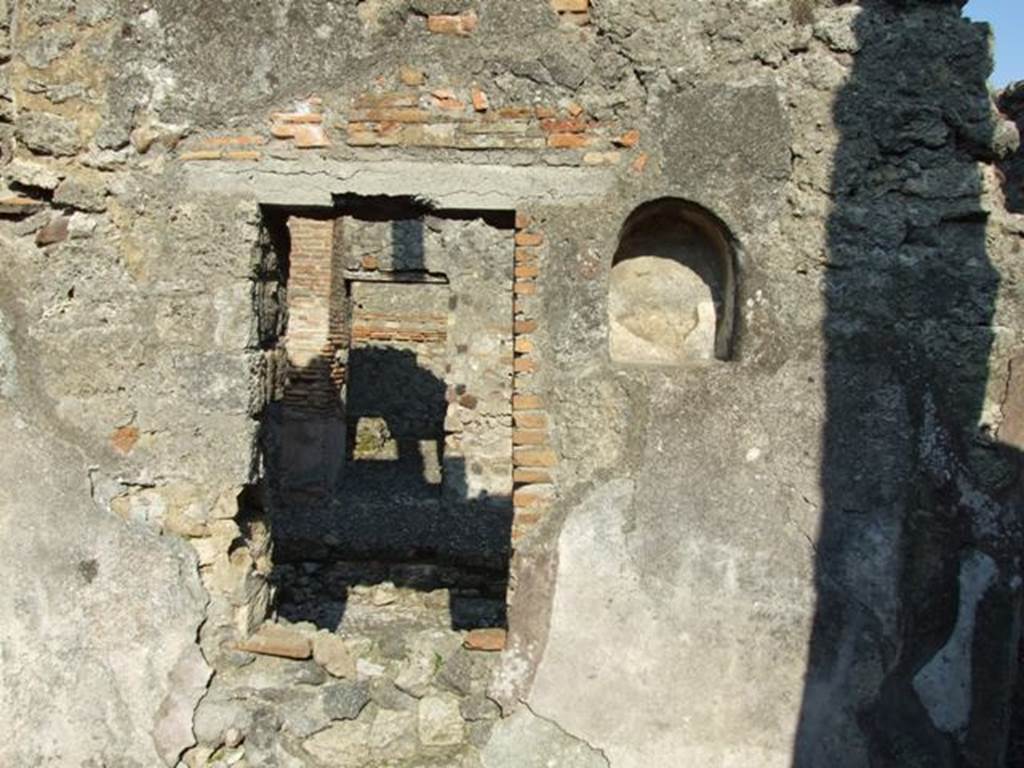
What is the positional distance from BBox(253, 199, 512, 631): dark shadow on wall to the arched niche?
2594 millimetres

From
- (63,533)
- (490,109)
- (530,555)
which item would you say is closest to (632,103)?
(490,109)

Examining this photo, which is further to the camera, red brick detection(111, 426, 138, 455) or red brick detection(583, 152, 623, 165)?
red brick detection(111, 426, 138, 455)

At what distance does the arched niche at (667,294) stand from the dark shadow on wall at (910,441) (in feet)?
1.41

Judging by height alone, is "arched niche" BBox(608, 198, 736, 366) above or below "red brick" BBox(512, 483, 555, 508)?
above

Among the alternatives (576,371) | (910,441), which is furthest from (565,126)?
(910,441)

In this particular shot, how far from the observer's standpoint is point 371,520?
7.70 metres

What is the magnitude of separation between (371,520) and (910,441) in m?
5.63

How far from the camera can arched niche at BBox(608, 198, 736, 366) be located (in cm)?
311

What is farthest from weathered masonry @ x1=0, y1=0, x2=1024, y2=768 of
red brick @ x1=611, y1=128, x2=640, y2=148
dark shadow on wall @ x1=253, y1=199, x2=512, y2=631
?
dark shadow on wall @ x1=253, y1=199, x2=512, y2=631

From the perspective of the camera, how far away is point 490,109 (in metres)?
2.93

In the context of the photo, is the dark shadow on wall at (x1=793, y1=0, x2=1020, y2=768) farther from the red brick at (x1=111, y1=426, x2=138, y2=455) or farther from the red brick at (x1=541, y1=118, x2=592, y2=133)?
the red brick at (x1=111, y1=426, x2=138, y2=455)

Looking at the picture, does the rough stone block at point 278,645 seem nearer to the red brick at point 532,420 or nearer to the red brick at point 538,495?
the red brick at point 538,495

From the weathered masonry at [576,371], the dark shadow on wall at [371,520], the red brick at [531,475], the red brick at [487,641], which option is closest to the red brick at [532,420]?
the weathered masonry at [576,371]

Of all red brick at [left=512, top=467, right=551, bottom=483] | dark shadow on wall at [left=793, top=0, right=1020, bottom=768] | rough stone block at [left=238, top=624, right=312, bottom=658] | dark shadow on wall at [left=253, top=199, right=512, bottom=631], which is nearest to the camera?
dark shadow on wall at [left=793, top=0, right=1020, bottom=768]
